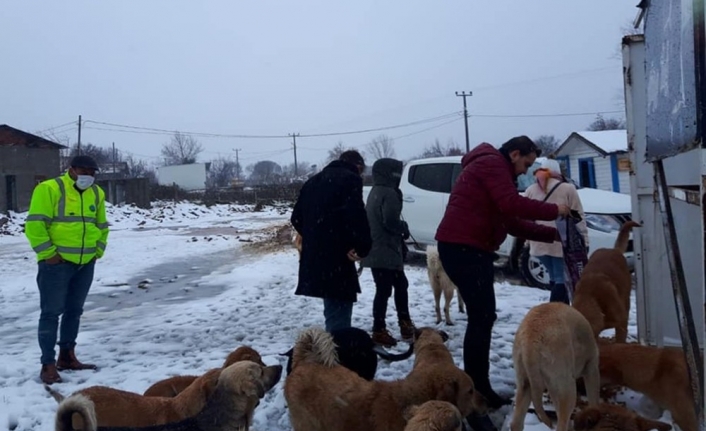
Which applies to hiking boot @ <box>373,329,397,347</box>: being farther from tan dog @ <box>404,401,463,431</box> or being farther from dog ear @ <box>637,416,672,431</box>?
Result: tan dog @ <box>404,401,463,431</box>

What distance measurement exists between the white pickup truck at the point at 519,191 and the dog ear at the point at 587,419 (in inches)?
247

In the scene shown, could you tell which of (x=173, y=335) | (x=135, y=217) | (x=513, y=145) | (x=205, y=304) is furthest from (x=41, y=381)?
(x=135, y=217)

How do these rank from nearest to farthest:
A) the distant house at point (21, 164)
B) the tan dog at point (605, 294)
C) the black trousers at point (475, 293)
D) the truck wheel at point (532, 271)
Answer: the black trousers at point (475, 293), the tan dog at point (605, 294), the truck wheel at point (532, 271), the distant house at point (21, 164)

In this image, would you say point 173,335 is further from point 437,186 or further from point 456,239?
point 437,186

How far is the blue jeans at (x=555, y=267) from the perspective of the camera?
6.32 meters

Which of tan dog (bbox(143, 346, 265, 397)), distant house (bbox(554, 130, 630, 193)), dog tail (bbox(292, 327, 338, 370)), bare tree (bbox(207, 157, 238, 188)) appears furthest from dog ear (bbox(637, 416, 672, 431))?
bare tree (bbox(207, 157, 238, 188))

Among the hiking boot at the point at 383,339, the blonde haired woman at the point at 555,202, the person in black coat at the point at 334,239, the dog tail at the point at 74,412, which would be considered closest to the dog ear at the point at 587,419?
the person in black coat at the point at 334,239

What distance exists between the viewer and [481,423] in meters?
4.05

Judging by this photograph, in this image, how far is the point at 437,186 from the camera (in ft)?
39.2

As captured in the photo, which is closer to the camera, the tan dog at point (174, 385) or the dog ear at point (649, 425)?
the dog ear at point (649, 425)

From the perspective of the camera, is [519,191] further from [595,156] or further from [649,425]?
[595,156]

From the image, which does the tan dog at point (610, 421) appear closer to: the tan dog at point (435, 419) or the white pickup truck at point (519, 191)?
the tan dog at point (435, 419)

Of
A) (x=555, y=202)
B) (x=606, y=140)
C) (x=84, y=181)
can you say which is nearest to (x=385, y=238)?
(x=555, y=202)

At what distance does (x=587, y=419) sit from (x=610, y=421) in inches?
4.5
